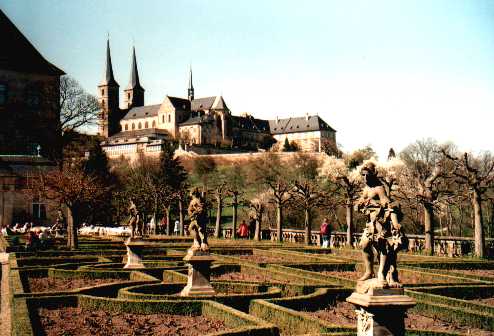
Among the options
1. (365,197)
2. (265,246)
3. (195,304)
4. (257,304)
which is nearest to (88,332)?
(195,304)

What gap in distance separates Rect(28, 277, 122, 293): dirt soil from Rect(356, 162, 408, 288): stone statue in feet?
32.9

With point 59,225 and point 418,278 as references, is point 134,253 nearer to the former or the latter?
point 418,278

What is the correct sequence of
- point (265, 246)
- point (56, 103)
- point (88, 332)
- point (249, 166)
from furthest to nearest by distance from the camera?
point (249, 166) < point (56, 103) < point (265, 246) < point (88, 332)

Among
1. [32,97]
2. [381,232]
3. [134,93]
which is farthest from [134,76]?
[381,232]

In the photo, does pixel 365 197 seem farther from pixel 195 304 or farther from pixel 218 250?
pixel 218 250

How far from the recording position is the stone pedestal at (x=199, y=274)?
12945 mm

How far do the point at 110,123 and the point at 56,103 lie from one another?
3296 inches

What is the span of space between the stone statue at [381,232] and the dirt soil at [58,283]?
10021mm

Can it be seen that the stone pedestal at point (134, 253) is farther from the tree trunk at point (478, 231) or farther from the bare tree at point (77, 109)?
the bare tree at point (77, 109)

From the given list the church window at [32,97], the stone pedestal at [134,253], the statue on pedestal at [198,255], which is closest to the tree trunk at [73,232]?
the stone pedestal at [134,253]

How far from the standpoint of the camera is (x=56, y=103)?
4716cm

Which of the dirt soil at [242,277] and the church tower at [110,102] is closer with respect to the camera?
the dirt soil at [242,277]

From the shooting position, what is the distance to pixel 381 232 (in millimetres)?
7020

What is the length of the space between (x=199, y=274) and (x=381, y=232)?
6782mm
